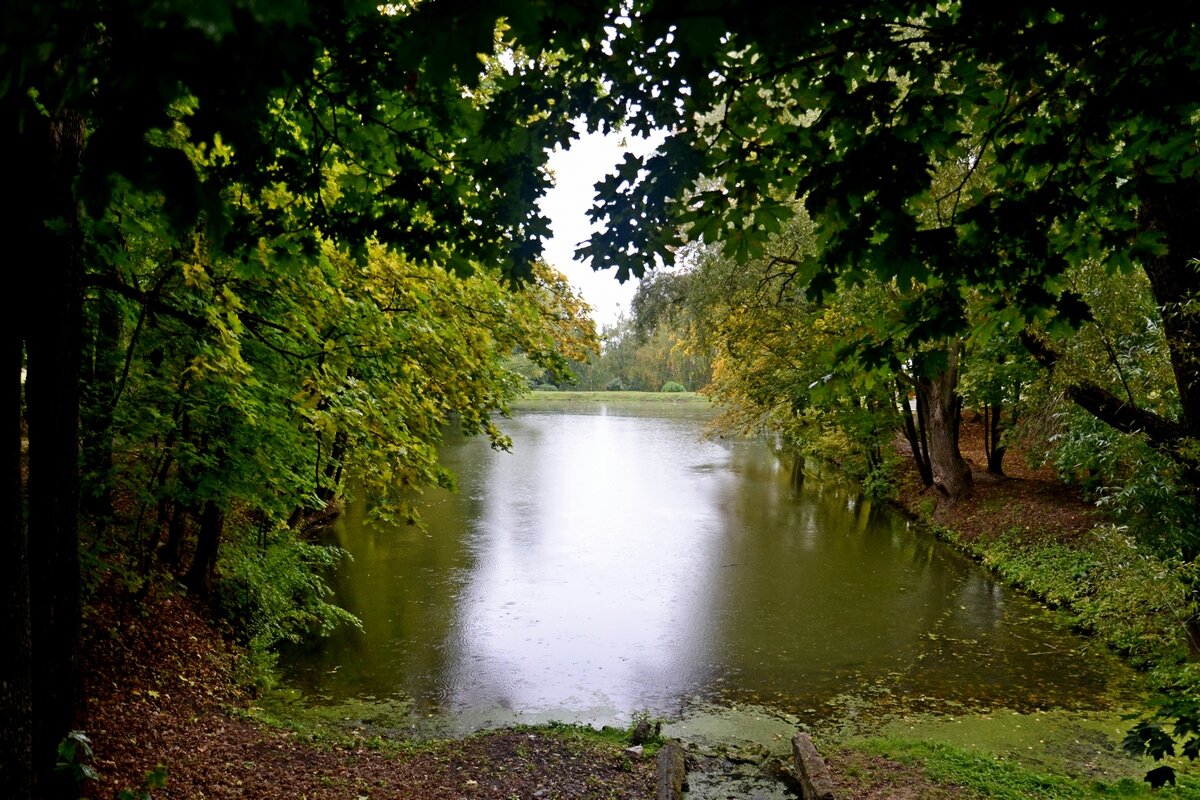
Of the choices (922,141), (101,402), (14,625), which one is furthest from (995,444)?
(14,625)

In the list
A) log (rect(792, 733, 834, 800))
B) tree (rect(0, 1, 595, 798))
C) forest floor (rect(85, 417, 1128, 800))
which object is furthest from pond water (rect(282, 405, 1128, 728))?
tree (rect(0, 1, 595, 798))

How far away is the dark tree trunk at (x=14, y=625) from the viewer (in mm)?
3016

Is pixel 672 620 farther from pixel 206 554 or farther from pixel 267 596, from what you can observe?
pixel 206 554

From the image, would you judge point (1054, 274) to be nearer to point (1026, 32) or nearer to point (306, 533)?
point (1026, 32)

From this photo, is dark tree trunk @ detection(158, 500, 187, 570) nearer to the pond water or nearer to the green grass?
the pond water

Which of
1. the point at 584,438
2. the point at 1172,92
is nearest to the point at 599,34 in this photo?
the point at 1172,92

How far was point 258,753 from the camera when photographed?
227 inches

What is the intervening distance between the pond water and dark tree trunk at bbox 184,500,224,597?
141 cm

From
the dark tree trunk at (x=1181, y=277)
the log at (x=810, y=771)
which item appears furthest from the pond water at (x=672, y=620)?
the dark tree trunk at (x=1181, y=277)

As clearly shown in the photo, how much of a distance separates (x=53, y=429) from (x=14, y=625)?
3.84ft

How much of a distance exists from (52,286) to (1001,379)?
15219 mm

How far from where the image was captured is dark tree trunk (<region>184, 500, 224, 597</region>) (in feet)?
28.4

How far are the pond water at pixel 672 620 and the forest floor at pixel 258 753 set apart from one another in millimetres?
1391

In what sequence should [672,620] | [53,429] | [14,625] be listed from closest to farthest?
1. [14,625]
2. [53,429]
3. [672,620]
